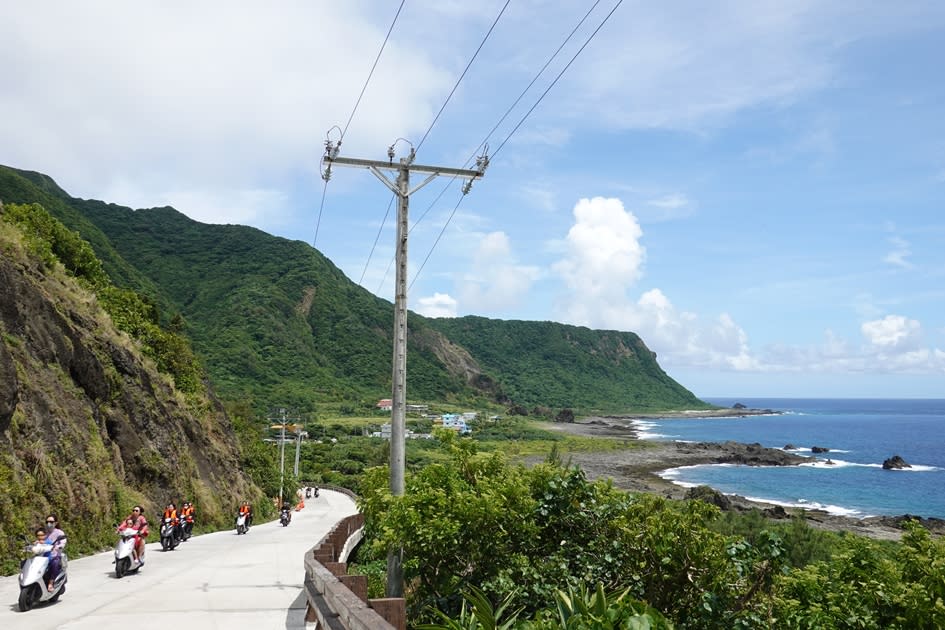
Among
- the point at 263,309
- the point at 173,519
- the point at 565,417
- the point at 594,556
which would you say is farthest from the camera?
the point at 565,417

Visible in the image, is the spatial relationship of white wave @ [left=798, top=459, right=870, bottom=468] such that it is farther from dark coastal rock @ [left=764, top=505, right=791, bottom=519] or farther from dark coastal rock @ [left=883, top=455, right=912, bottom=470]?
dark coastal rock @ [left=764, top=505, right=791, bottom=519]

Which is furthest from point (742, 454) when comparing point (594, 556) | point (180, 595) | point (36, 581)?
point (36, 581)

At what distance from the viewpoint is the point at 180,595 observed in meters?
10.8

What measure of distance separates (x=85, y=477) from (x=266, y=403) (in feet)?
310

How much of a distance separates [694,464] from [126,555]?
306ft

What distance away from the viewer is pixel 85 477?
18.2 meters

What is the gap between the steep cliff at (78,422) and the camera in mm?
15336

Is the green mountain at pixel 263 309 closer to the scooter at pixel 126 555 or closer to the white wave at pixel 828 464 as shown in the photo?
the white wave at pixel 828 464

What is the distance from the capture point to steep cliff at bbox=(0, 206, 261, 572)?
1534 cm

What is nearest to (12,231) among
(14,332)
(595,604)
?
(14,332)

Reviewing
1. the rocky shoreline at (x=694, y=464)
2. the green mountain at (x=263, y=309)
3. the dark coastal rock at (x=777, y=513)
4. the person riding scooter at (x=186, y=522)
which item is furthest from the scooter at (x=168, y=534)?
the green mountain at (x=263, y=309)

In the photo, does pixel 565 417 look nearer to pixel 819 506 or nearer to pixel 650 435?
pixel 650 435

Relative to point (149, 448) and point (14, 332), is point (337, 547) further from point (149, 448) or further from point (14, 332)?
point (149, 448)

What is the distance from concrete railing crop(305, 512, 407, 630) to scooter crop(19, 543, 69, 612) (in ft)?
13.3
